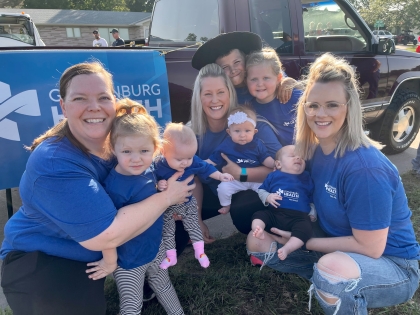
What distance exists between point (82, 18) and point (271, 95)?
3052 centimetres

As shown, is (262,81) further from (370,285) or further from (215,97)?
(370,285)

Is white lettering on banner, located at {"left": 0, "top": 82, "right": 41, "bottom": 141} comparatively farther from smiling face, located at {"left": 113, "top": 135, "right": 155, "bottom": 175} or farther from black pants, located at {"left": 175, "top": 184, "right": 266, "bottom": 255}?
black pants, located at {"left": 175, "top": 184, "right": 266, "bottom": 255}

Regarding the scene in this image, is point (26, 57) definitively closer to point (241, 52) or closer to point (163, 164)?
point (163, 164)

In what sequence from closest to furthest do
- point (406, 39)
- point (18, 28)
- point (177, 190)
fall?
point (177, 190) → point (18, 28) → point (406, 39)

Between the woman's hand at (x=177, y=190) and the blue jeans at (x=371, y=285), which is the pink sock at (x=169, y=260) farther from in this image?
the blue jeans at (x=371, y=285)

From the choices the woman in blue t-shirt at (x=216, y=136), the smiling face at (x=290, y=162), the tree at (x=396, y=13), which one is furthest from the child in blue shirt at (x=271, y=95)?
the tree at (x=396, y=13)

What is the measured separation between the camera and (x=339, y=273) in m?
1.79

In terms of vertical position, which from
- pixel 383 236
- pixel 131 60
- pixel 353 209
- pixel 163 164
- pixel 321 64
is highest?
pixel 131 60

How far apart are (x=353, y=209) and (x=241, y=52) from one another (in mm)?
1650

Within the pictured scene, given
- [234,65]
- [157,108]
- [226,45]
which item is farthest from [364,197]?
[157,108]

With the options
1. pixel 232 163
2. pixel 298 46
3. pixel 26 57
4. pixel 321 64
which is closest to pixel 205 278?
pixel 232 163

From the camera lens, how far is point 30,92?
2.65 meters

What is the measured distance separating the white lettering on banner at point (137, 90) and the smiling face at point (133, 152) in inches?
49.7

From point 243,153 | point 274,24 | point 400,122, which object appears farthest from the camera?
point 400,122
